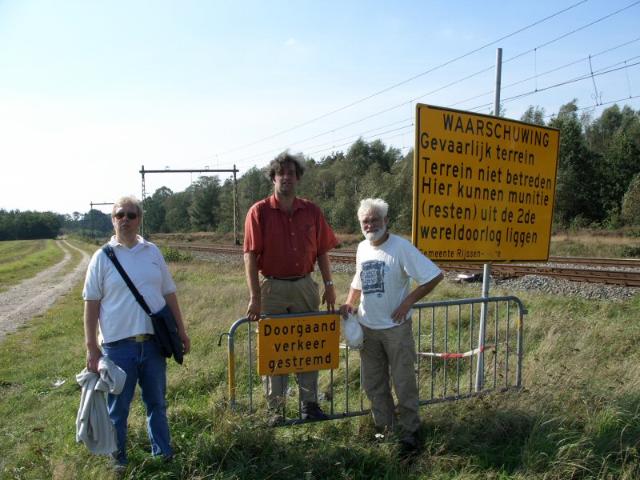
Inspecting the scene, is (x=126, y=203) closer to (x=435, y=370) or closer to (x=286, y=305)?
(x=286, y=305)

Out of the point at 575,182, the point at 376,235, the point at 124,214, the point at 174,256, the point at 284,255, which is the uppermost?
the point at 575,182

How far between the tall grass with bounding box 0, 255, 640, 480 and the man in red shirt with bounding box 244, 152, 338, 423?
39cm

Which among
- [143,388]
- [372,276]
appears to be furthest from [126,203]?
[372,276]

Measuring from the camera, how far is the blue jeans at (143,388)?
3379mm

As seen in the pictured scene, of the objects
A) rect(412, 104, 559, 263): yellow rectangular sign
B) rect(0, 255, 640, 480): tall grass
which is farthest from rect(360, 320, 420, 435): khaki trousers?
rect(412, 104, 559, 263): yellow rectangular sign

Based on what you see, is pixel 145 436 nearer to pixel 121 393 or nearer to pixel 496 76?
pixel 121 393

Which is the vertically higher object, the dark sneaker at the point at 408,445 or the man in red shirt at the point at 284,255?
the man in red shirt at the point at 284,255

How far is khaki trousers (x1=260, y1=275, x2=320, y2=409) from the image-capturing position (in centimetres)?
399

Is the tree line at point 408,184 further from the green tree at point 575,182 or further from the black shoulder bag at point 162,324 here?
the black shoulder bag at point 162,324

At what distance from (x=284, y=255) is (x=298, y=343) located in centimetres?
68

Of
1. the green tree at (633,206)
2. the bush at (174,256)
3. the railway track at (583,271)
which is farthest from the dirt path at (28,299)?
the green tree at (633,206)

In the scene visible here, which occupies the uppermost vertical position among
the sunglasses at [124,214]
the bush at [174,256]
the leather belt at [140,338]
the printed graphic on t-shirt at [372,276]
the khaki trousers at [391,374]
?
the sunglasses at [124,214]

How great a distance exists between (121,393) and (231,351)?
30.1 inches

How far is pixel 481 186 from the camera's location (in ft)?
15.1
